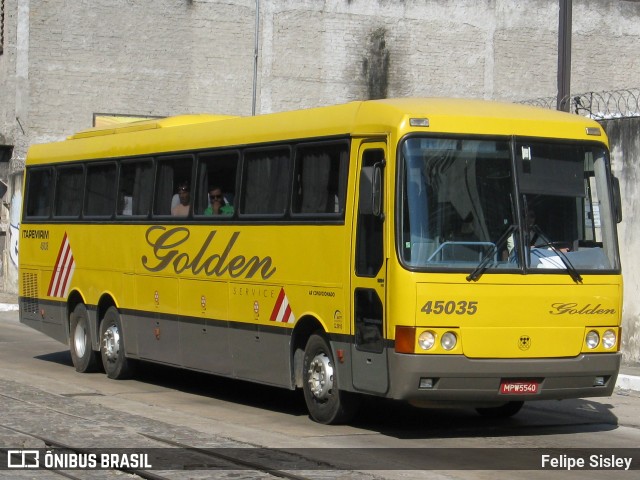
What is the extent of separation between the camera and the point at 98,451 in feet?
31.8

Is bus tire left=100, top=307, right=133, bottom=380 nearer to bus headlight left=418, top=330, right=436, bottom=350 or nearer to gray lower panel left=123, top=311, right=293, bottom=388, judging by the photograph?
gray lower panel left=123, top=311, right=293, bottom=388

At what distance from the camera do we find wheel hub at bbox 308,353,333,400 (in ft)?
38.6

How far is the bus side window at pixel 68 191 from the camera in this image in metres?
17.1

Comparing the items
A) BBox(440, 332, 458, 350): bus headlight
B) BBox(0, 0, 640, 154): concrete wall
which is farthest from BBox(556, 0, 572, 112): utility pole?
BBox(0, 0, 640, 154): concrete wall

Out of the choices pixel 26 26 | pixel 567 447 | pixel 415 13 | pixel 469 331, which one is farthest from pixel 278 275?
pixel 415 13

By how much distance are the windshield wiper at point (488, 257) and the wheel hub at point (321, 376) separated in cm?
180

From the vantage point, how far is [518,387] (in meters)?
10.9

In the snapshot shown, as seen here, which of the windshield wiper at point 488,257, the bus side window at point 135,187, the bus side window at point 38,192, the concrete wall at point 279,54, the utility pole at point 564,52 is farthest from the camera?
the concrete wall at point 279,54

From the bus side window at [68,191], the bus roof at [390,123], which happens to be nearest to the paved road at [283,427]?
the bus side window at [68,191]

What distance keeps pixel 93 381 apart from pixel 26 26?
71.4 ft

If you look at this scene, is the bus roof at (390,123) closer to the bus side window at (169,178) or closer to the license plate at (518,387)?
the bus side window at (169,178)

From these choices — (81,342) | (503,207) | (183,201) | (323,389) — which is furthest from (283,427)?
(81,342)

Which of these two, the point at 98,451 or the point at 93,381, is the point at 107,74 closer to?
the point at 93,381

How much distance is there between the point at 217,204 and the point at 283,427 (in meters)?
3.01
